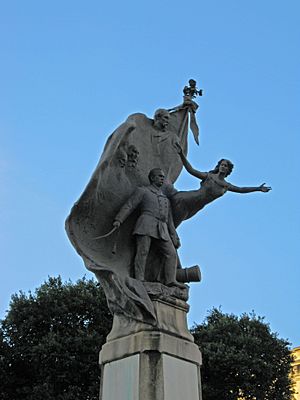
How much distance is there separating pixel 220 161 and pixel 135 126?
1524 mm

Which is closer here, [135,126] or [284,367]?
[135,126]

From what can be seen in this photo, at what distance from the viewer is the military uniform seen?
8.41 metres

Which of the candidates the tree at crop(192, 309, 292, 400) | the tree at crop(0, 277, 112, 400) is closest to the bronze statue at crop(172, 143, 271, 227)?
the tree at crop(0, 277, 112, 400)

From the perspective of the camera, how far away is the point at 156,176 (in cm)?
902

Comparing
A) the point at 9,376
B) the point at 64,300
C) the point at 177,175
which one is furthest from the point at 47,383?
the point at 177,175

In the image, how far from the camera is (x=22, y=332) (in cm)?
2380

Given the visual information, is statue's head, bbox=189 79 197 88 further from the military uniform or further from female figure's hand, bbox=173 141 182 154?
the military uniform

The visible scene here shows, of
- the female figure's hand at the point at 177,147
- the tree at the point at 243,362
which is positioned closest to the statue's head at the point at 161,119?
the female figure's hand at the point at 177,147

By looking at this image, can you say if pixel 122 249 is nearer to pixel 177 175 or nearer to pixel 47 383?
pixel 177 175

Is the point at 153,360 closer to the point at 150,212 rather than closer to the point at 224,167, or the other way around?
the point at 150,212

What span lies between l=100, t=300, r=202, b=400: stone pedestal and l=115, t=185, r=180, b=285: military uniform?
63 cm

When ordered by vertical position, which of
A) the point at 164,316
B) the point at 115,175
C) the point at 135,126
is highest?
the point at 135,126

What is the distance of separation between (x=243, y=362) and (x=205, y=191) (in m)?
18.1

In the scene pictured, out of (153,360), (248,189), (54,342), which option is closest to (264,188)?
(248,189)
